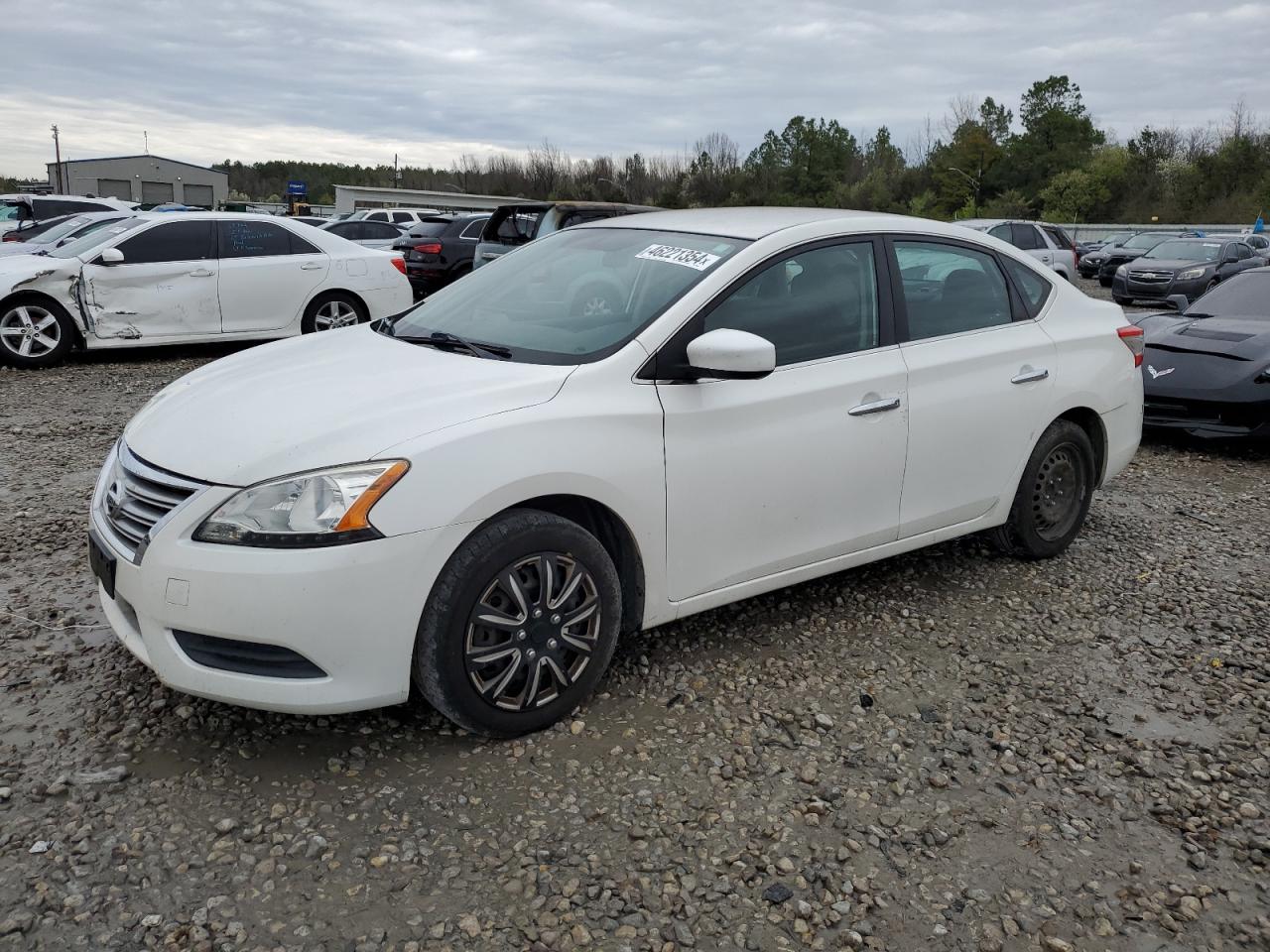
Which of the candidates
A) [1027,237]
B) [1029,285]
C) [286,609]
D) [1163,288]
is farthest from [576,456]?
[1163,288]

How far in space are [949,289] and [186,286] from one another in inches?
326

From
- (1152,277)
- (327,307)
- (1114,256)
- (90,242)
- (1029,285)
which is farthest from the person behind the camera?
(1114,256)

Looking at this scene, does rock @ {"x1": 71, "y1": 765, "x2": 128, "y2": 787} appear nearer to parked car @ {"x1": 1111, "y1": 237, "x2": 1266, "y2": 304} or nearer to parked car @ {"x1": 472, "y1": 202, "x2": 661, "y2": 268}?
parked car @ {"x1": 472, "y1": 202, "x2": 661, "y2": 268}

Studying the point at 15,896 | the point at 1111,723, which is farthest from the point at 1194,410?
the point at 15,896

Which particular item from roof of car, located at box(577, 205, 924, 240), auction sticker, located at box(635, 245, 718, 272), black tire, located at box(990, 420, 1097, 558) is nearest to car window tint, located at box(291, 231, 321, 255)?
roof of car, located at box(577, 205, 924, 240)

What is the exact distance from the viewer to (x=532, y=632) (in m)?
3.16

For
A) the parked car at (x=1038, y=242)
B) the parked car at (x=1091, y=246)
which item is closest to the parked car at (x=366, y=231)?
the parked car at (x=1038, y=242)

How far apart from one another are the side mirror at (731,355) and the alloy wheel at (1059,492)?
2058 mm

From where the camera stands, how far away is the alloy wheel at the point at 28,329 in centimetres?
977

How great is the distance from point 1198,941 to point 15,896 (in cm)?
288

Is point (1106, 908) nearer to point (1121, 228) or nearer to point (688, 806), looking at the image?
point (688, 806)

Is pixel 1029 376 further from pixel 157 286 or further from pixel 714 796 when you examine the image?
pixel 157 286

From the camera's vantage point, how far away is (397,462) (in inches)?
113

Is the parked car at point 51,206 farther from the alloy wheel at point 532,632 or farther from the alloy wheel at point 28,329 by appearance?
the alloy wheel at point 532,632
